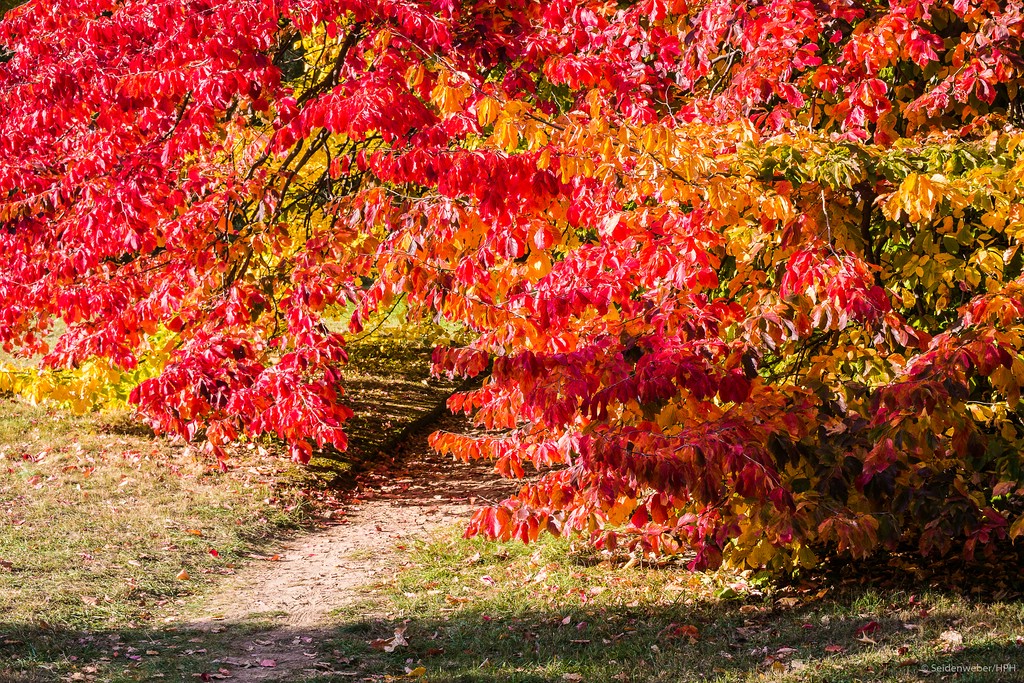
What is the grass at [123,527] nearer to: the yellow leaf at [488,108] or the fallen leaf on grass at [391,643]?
the fallen leaf on grass at [391,643]

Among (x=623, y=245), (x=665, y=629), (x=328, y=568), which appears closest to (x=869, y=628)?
(x=665, y=629)

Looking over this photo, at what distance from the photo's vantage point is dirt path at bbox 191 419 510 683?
5.44 metres

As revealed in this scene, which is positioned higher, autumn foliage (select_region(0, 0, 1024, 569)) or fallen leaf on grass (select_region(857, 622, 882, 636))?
autumn foliage (select_region(0, 0, 1024, 569))

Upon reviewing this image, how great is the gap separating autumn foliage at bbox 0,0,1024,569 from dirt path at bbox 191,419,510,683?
101cm

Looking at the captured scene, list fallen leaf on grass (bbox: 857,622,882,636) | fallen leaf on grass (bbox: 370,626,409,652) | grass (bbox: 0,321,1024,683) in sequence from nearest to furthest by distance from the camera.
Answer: grass (bbox: 0,321,1024,683) < fallen leaf on grass (bbox: 857,622,882,636) < fallen leaf on grass (bbox: 370,626,409,652)

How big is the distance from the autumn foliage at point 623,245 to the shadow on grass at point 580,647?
0.44 meters

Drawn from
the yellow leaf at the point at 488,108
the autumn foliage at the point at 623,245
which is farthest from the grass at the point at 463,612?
the yellow leaf at the point at 488,108

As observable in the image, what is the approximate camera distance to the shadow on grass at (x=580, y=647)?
4.58 metres

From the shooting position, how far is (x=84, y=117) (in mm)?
6746

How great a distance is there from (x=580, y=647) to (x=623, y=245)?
2124mm

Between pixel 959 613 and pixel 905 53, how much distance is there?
3.28m

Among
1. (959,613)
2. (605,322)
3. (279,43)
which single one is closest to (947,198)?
(605,322)

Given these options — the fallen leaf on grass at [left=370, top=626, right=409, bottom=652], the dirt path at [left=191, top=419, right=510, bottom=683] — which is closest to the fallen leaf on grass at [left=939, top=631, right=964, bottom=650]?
the fallen leaf on grass at [left=370, top=626, right=409, bottom=652]

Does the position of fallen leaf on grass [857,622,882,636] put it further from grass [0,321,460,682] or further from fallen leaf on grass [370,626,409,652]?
grass [0,321,460,682]
